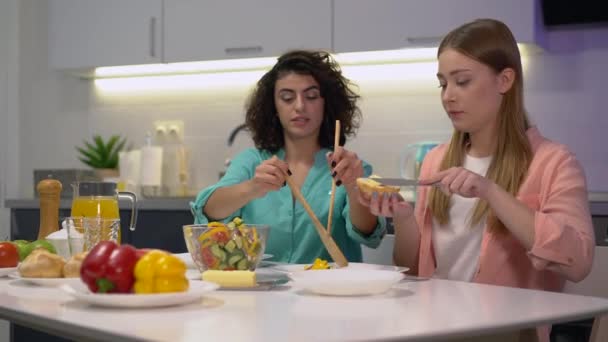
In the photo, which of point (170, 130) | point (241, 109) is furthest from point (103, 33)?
point (241, 109)

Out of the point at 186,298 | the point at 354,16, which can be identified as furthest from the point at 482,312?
the point at 354,16

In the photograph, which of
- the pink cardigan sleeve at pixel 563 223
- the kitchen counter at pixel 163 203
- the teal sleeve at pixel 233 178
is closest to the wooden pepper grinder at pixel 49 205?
the teal sleeve at pixel 233 178

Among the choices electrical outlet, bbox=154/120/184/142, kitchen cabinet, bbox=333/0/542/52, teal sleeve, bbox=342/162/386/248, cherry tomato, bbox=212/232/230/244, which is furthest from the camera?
electrical outlet, bbox=154/120/184/142

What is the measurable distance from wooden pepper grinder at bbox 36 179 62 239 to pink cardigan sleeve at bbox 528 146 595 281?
3.60ft

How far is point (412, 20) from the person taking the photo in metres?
3.52

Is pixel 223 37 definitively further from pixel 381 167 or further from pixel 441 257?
pixel 441 257

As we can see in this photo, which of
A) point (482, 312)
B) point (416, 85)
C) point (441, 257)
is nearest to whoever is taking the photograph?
point (482, 312)

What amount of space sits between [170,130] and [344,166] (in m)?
2.34

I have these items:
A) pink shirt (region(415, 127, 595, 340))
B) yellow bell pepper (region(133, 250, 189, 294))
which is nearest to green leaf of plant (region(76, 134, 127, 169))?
pink shirt (region(415, 127, 595, 340))

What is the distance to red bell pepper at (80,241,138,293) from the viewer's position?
135 cm

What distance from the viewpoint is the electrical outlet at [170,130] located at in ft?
14.4

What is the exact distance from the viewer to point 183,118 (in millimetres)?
4402

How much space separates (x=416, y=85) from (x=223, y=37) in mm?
858

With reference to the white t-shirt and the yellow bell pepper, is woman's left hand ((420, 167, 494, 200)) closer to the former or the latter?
the white t-shirt
